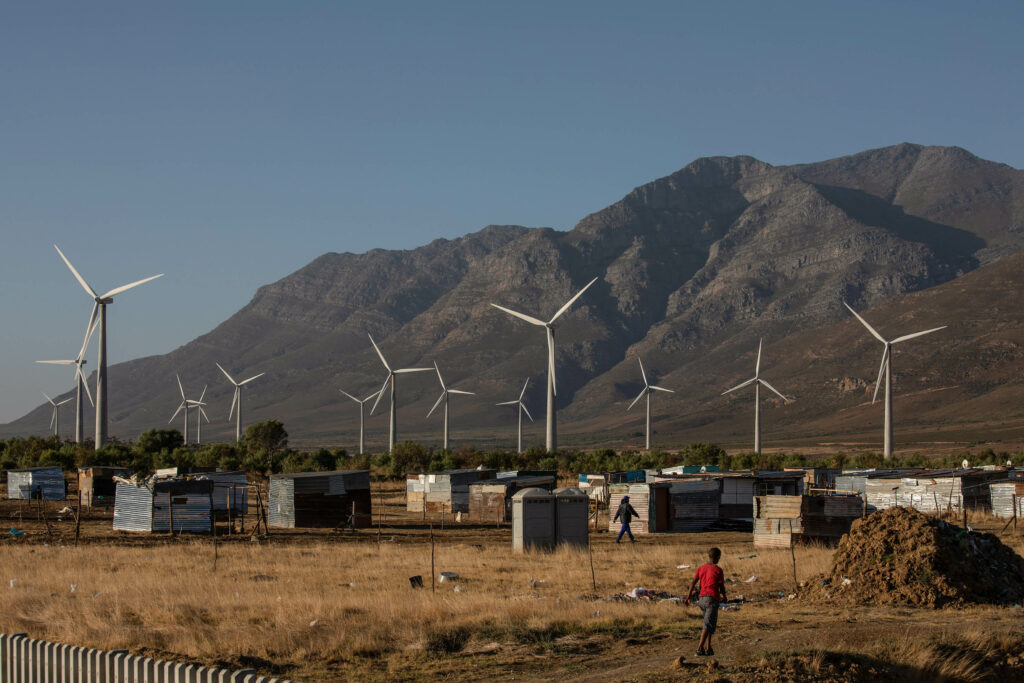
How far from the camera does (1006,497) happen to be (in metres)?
50.3

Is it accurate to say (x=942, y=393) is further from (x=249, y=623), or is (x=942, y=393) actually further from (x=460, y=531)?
(x=249, y=623)

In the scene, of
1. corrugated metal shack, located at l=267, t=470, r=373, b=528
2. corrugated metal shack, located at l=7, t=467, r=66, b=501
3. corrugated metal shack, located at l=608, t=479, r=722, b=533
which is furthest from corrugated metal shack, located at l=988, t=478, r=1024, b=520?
corrugated metal shack, located at l=7, t=467, r=66, b=501

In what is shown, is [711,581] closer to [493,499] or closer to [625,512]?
[625,512]

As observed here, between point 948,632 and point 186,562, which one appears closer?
point 948,632

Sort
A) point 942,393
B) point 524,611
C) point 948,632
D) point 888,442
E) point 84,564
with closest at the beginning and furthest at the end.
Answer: point 948,632 → point 524,611 → point 84,564 → point 888,442 → point 942,393

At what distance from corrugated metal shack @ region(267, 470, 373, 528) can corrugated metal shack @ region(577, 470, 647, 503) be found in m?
13.3

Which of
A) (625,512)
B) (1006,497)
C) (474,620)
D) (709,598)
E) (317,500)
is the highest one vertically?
(709,598)

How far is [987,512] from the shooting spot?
52688mm

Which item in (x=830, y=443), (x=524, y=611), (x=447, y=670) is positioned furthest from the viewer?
(x=830, y=443)

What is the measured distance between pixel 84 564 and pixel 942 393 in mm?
179063

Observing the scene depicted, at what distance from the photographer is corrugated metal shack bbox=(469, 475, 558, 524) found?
2104 inches

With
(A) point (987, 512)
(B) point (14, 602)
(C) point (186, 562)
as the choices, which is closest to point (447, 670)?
(B) point (14, 602)

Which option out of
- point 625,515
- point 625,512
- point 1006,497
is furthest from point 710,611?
point 1006,497

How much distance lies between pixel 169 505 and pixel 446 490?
18634mm
